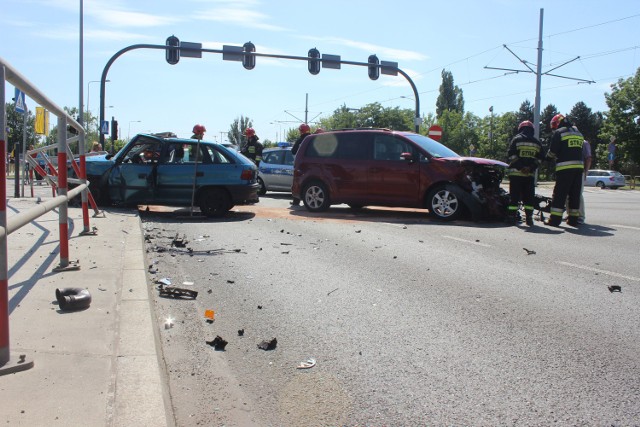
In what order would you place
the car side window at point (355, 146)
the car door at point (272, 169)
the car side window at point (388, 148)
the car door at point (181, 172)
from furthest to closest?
1. the car door at point (272, 169)
2. the car side window at point (355, 146)
3. the car door at point (181, 172)
4. the car side window at point (388, 148)

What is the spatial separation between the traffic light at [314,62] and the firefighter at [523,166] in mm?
16588

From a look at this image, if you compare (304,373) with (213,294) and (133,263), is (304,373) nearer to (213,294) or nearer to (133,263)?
(213,294)

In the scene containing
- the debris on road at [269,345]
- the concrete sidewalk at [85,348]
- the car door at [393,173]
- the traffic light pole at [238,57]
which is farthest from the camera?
the traffic light pole at [238,57]

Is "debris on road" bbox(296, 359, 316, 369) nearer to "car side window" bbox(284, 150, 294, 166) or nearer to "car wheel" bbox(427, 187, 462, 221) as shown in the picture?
"car wheel" bbox(427, 187, 462, 221)

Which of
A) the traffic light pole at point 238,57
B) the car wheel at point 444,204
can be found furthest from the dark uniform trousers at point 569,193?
the traffic light pole at point 238,57

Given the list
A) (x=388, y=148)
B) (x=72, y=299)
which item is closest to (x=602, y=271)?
(x=72, y=299)

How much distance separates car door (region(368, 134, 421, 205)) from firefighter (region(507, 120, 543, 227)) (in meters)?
1.78

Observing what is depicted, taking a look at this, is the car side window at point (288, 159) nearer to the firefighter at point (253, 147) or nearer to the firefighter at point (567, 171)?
the firefighter at point (253, 147)

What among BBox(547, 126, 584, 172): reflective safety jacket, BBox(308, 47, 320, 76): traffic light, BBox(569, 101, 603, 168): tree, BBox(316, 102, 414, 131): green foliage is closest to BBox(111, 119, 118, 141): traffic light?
BBox(308, 47, 320, 76): traffic light

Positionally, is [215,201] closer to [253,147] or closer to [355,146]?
[355,146]

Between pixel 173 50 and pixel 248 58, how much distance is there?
2980 millimetres

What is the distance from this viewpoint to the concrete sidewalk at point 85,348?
118 inches

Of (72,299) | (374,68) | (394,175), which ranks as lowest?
(72,299)

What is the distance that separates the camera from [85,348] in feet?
12.7
